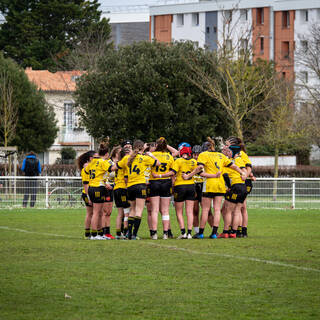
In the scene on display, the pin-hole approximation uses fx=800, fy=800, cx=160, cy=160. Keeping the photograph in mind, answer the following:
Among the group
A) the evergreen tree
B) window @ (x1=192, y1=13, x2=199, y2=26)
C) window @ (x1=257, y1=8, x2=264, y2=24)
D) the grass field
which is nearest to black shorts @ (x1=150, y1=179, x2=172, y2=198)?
the grass field

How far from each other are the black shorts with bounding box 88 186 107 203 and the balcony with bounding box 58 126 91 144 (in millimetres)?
53223

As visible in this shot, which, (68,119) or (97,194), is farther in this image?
(68,119)

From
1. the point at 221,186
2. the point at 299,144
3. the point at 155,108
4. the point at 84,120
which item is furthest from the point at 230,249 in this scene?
the point at 299,144

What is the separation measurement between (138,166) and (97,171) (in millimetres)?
832

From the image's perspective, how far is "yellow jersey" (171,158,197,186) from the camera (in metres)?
16.0

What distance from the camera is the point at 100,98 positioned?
Result: 121 ft

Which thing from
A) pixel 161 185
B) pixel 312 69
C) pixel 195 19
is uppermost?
pixel 195 19

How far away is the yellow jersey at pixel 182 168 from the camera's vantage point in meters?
16.0

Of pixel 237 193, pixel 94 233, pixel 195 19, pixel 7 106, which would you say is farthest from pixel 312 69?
pixel 195 19

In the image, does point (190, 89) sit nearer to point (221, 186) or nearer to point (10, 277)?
point (221, 186)

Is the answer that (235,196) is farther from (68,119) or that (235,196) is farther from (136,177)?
(68,119)

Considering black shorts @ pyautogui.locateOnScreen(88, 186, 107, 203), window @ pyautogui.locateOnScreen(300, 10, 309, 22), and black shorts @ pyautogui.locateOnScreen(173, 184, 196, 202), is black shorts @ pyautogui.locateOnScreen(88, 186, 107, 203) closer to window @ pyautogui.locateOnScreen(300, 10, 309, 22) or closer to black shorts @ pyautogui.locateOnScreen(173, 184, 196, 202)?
black shorts @ pyautogui.locateOnScreen(173, 184, 196, 202)

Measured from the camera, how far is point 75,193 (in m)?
27.9

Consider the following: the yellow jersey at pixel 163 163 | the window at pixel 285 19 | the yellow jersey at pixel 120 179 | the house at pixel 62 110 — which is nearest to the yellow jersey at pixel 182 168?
the yellow jersey at pixel 163 163
